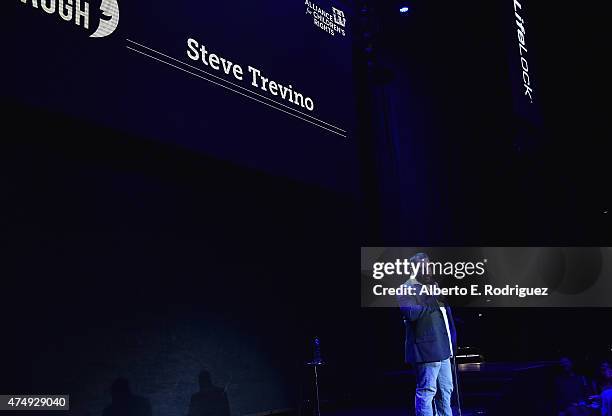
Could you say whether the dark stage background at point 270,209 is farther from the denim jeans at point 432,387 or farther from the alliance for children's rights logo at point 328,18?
the denim jeans at point 432,387

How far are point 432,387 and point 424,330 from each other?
1.36 ft

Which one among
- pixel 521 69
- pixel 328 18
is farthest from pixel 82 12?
pixel 521 69

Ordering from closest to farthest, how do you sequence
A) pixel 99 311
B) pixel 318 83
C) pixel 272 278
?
pixel 99 311
pixel 318 83
pixel 272 278

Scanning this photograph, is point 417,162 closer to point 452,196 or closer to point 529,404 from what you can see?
point 452,196

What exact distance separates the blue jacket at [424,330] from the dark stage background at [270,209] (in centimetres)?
139

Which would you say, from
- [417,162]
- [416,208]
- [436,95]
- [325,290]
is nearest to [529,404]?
[325,290]

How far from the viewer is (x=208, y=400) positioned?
5.18m

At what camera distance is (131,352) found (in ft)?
15.2

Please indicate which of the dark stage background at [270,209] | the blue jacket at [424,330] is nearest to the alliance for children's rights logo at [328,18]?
the dark stage background at [270,209]

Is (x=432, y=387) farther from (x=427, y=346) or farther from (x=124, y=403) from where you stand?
(x=124, y=403)

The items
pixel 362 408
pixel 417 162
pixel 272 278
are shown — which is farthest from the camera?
pixel 417 162

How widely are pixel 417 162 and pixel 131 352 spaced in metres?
5.41

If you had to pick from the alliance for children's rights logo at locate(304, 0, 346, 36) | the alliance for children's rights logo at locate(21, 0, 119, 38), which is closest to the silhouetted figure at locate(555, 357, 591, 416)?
the alliance for children's rights logo at locate(304, 0, 346, 36)

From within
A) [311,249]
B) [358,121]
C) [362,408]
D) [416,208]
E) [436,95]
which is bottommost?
[362,408]
